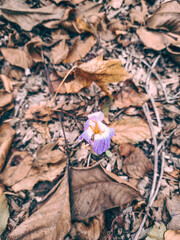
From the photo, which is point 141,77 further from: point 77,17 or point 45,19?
point 45,19

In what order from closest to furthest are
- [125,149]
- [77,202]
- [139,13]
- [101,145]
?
[101,145] → [77,202] → [125,149] → [139,13]

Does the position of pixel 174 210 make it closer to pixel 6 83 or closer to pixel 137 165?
pixel 137 165

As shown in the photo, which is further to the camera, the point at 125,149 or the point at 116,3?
the point at 116,3

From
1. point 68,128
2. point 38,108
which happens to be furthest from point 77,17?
point 68,128

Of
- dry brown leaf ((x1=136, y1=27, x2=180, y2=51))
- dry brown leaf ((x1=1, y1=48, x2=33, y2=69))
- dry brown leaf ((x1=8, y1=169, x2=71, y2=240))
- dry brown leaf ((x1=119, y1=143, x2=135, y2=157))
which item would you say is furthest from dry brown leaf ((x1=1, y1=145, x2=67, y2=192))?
dry brown leaf ((x1=136, y1=27, x2=180, y2=51))

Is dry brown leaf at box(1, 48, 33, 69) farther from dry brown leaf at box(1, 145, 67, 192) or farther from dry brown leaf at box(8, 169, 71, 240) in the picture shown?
dry brown leaf at box(8, 169, 71, 240)

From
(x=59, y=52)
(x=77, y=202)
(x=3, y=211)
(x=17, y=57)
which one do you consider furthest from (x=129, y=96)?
(x=3, y=211)

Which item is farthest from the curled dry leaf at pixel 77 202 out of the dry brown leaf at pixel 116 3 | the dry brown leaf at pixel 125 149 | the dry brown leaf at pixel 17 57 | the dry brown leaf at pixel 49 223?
the dry brown leaf at pixel 116 3
